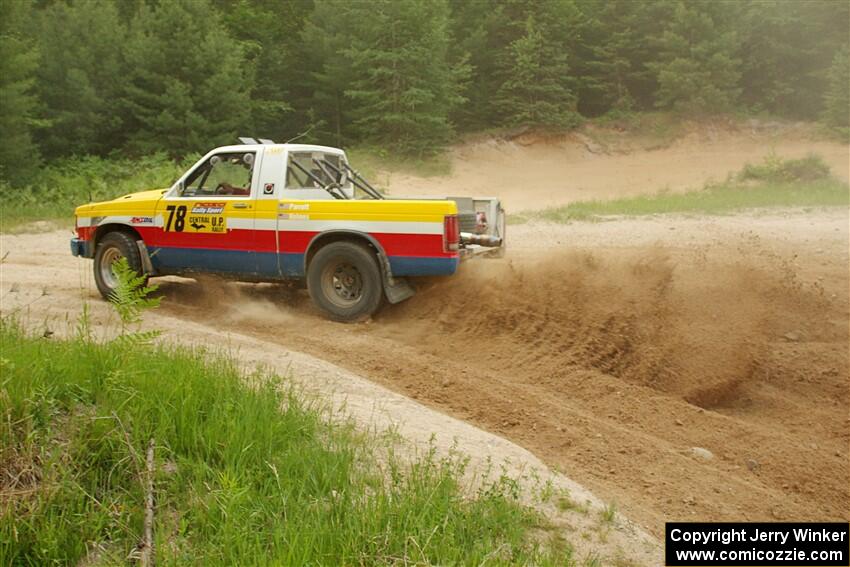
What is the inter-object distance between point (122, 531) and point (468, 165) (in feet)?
84.8

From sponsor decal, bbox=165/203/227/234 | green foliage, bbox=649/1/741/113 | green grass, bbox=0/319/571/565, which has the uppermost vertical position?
green foliage, bbox=649/1/741/113

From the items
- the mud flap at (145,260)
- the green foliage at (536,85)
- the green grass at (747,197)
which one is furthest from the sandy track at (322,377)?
the green foliage at (536,85)

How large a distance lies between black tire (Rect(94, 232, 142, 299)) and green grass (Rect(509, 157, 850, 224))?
9.23 metres

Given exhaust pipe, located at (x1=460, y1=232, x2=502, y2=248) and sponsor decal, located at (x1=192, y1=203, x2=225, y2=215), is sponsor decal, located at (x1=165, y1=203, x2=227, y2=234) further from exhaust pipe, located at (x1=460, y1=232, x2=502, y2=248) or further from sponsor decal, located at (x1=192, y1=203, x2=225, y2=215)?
exhaust pipe, located at (x1=460, y1=232, x2=502, y2=248)

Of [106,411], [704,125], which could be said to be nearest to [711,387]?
[106,411]

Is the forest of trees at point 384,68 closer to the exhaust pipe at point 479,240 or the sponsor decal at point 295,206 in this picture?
the sponsor decal at point 295,206

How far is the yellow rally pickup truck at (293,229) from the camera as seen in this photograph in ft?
28.5

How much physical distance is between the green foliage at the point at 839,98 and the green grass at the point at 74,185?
2252 cm

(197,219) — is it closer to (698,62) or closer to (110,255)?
(110,255)

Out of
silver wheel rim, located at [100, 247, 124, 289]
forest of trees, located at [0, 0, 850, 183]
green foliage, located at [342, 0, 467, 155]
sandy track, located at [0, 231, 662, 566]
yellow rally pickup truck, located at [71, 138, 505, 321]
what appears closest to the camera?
sandy track, located at [0, 231, 662, 566]

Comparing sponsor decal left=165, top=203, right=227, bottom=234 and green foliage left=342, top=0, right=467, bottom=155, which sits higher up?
green foliage left=342, top=0, right=467, bottom=155

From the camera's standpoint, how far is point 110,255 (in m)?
10.2

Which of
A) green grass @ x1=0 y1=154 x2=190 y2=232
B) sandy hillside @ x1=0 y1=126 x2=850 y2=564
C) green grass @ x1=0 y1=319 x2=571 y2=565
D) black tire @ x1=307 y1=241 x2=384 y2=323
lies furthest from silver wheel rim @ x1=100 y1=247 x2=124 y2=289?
green grass @ x1=0 y1=154 x2=190 y2=232

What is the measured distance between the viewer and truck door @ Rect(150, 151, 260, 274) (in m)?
9.34
